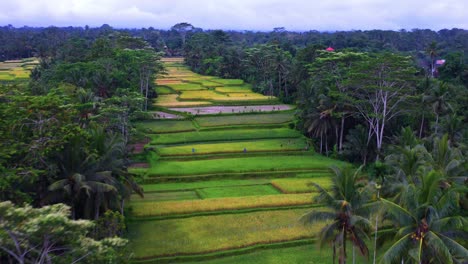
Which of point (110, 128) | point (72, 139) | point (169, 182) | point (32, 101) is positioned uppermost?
point (32, 101)

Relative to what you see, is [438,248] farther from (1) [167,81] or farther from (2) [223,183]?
(1) [167,81]

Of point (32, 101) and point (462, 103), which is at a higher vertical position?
point (32, 101)

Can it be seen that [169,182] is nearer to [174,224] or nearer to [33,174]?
[174,224]

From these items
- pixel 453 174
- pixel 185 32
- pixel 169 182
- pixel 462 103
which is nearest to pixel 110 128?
pixel 169 182

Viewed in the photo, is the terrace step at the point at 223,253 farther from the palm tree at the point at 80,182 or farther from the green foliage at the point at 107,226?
the palm tree at the point at 80,182

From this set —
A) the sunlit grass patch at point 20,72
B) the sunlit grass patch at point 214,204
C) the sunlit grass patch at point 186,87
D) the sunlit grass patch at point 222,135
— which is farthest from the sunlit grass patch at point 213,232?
the sunlit grass patch at point 20,72

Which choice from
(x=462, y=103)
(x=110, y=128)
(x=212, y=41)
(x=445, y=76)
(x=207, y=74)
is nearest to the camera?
(x=110, y=128)

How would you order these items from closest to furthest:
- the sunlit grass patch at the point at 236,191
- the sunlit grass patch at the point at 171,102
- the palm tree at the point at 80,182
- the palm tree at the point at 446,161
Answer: the palm tree at the point at 80,182, the palm tree at the point at 446,161, the sunlit grass patch at the point at 236,191, the sunlit grass patch at the point at 171,102

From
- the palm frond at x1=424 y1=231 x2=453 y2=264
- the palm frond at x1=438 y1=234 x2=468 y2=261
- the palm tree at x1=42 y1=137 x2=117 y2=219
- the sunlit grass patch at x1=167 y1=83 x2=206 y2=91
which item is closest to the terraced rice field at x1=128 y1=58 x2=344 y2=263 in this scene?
the palm tree at x1=42 y1=137 x2=117 y2=219
